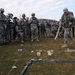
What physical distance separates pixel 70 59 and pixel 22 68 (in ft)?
8.18

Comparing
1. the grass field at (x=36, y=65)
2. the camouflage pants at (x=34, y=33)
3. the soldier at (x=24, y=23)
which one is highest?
the soldier at (x=24, y=23)

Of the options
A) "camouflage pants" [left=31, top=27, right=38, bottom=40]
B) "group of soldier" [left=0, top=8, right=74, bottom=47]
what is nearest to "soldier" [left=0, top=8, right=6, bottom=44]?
"group of soldier" [left=0, top=8, right=74, bottom=47]

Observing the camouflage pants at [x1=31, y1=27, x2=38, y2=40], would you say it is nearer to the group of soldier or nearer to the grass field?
the group of soldier

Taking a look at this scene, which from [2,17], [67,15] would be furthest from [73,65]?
[2,17]

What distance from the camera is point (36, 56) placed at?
12625mm

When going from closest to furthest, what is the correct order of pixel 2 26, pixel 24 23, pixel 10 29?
1. pixel 2 26
2. pixel 10 29
3. pixel 24 23

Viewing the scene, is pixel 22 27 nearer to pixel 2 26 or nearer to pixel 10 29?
pixel 10 29

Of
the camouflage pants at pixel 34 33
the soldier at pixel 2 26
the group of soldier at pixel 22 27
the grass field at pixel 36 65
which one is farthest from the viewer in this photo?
the camouflage pants at pixel 34 33

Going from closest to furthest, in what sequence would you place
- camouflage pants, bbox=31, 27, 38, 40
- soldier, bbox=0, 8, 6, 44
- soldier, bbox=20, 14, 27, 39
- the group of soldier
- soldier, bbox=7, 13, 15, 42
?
the group of soldier
soldier, bbox=0, 8, 6, 44
soldier, bbox=7, 13, 15, 42
camouflage pants, bbox=31, 27, 38, 40
soldier, bbox=20, 14, 27, 39

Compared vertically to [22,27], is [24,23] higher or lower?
higher

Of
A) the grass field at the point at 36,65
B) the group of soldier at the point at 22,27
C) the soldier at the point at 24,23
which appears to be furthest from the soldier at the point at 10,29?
the grass field at the point at 36,65

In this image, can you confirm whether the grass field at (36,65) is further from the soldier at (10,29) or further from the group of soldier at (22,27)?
the soldier at (10,29)

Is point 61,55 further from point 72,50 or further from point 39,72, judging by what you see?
point 39,72

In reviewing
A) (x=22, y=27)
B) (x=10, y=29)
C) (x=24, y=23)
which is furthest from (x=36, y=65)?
(x=22, y=27)
